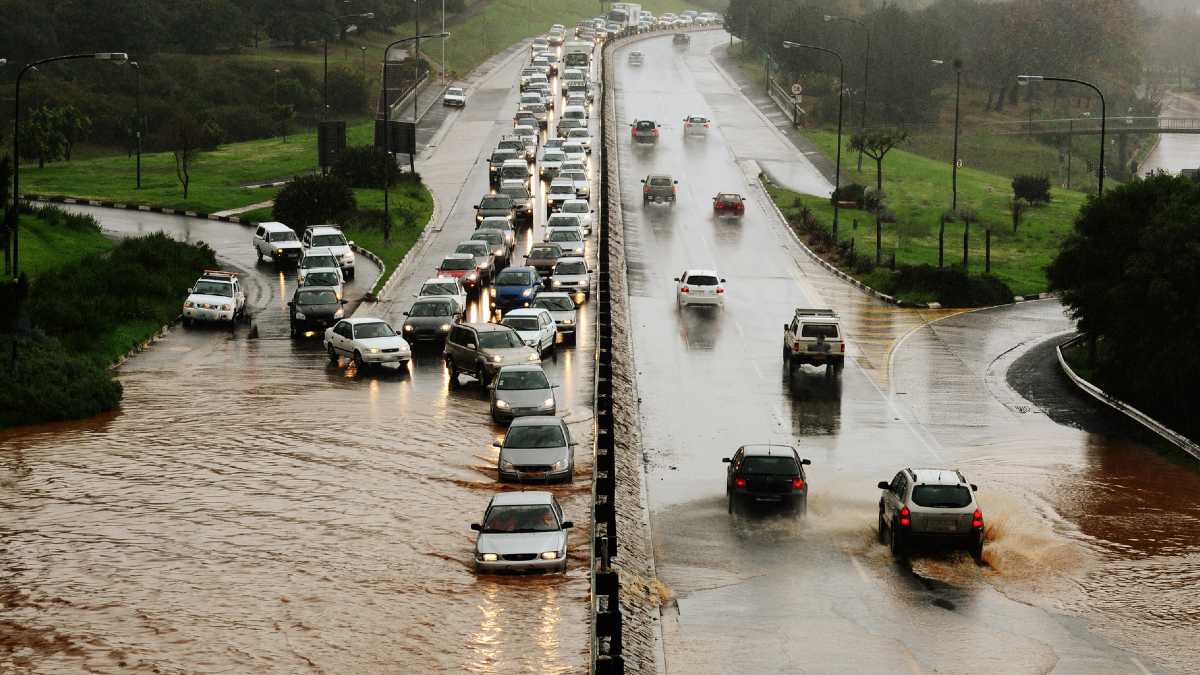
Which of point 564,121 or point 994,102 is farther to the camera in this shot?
point 994,102

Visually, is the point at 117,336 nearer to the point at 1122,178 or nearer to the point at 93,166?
the point at 93,166

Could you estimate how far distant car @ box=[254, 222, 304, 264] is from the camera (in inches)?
2638

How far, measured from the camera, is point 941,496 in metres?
30.8

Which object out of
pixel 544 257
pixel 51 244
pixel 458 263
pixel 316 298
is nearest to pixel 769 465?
pixel 316 298

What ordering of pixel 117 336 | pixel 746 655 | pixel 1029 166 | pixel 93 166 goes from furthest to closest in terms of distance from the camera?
pixel 1029 166, pixel 93 166, pixel 117 336, pixel 746 655

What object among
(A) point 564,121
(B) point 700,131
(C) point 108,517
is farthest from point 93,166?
(C) point 108,517

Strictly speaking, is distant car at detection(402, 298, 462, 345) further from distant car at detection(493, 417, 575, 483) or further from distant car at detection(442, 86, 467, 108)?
distant car at detection(442, 86, 467, 108)

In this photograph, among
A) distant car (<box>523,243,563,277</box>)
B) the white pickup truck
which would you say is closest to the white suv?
distant car (<box>523,243,563,277</box>)

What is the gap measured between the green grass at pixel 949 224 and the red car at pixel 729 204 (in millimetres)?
2613

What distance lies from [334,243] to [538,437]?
32881 mm

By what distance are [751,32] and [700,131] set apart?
5506 centimetres

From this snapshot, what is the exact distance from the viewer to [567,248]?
64.2 m

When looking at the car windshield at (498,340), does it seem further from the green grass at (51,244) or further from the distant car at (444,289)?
the green grass at (51,244)

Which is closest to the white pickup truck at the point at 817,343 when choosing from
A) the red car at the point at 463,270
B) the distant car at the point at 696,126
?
the red car at the point at 463,270
